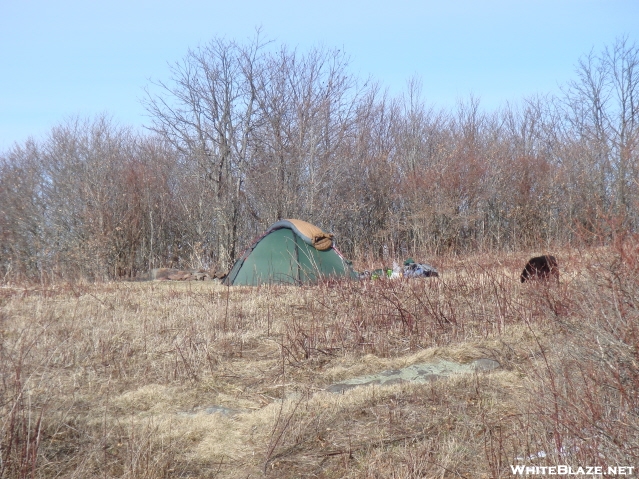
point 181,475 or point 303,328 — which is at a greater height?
point 303,328

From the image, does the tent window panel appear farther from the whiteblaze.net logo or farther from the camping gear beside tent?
the whiteblaze.net logo

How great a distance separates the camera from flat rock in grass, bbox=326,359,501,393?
5.27 metres

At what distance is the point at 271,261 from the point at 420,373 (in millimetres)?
6338

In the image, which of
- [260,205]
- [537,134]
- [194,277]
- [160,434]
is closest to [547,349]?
[160,434]

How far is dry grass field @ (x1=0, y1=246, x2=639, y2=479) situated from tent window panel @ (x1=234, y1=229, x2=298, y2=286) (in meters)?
3.10

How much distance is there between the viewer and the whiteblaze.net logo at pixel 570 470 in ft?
10.4

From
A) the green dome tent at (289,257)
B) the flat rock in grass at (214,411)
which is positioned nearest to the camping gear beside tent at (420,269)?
the green dome tent at (289,257)

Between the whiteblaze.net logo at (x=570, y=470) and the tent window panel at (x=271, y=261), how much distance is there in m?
7.82

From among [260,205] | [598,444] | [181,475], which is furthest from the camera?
[260,205]

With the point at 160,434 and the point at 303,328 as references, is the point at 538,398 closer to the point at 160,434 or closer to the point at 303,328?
the point at 160,434

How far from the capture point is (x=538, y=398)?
4133mm

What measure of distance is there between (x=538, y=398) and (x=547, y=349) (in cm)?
179

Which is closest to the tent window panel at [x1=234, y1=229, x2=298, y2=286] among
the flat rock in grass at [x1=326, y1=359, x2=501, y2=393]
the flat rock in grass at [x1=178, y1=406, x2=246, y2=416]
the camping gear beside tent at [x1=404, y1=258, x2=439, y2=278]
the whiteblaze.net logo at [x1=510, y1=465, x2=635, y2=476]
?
the camping gear beside tent at [x1=404, y1=258, x2=439, y2=278]

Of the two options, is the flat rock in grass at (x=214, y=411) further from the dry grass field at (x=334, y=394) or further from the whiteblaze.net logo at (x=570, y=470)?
the whiteblaze.net logo at (x=570, y=470)
